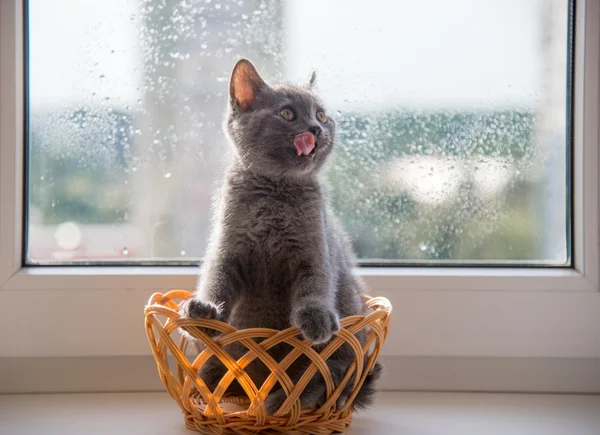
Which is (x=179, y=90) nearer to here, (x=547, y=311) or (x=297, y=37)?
(x=297, y=37)

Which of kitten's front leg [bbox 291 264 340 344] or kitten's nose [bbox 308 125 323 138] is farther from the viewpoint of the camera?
kitten's nose [bbox 308 125 323 138]

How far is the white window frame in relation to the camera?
1062mm

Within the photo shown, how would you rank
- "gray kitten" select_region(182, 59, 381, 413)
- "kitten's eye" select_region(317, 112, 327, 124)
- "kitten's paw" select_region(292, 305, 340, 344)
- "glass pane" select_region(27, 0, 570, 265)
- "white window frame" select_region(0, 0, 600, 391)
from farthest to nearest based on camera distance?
"glass pane" select_region(27, 0, 570, 265) < "white window frame" select_region(0, 0, 600, 391) < "kitten's eye" select_region(317, 112, 327, 124) < "gray kitten" select_region(182, 59, 381, 413) < "kitten's paw" select_region(292, 305, 340, 344)

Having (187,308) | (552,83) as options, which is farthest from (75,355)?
(552,83)

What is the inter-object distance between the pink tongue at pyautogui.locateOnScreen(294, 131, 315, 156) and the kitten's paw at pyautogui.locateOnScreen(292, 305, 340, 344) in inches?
9.1

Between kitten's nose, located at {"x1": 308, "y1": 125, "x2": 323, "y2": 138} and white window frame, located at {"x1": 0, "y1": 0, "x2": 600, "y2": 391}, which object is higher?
kitten's nose, located at {"x1": 308, "y1": 125, "x2": 323, "y2": 138}

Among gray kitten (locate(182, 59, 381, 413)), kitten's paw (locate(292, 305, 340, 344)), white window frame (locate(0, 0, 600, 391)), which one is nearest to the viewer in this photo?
kitten's paw (locate(292, 305, 340, 344))

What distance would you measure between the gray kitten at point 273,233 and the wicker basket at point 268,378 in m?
0.04

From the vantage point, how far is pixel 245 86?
0.91m

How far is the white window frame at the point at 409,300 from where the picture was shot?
3.48 feet

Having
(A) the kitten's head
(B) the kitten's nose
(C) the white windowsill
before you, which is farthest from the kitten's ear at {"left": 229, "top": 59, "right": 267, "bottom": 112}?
(C) the white windowsill

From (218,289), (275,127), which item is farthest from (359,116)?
(218,289)

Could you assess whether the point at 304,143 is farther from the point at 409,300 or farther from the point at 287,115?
the point at 409,300

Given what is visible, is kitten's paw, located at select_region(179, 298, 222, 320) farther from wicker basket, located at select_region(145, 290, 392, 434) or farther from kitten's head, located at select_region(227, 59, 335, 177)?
kitten's head, located at select_region(227, 59, 335, 177)
